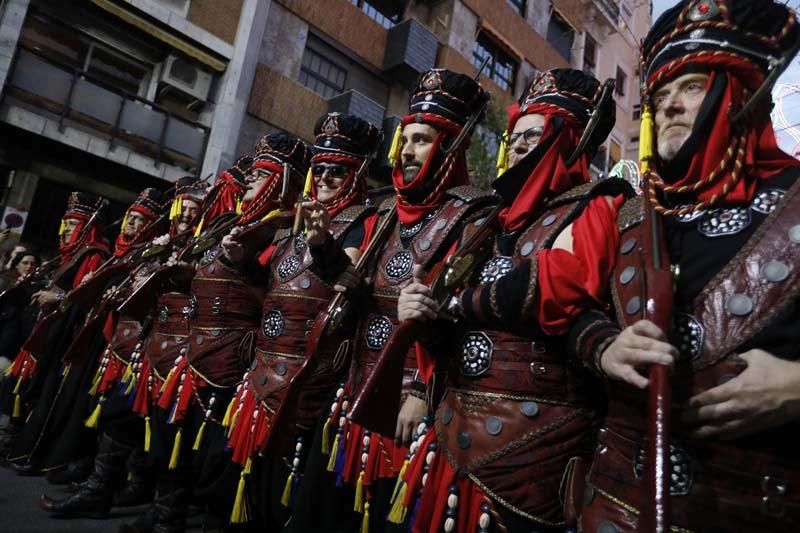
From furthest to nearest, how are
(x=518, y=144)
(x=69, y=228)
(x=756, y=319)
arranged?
(x=69, y=228) → (x=518, y=144) → (x=756, y=319)

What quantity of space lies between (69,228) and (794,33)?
22.7ft

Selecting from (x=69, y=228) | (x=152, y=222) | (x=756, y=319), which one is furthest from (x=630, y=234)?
(x=69, y=228)

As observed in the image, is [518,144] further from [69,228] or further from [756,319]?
[69,228]

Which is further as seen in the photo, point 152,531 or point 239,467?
point 152,531

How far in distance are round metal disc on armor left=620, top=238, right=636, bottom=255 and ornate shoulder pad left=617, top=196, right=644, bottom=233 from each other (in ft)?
0.20

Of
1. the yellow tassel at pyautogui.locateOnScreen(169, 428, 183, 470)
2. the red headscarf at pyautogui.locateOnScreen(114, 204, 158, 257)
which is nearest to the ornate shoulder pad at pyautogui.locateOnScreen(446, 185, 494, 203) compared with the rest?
the yellow tassel at pyautogui.locateOnScreen(169, 428, 183, 470)

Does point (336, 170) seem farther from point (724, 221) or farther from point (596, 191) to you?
point (724, 221)

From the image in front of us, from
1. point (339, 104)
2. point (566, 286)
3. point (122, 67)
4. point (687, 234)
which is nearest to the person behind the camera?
point (687, 234)

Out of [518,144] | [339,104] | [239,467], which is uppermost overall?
[339,104]

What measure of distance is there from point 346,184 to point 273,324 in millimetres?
993

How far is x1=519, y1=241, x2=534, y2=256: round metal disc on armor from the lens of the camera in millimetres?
1802

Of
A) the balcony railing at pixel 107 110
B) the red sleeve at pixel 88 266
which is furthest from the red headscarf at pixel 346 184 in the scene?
the balcony railing at pixel 107 110

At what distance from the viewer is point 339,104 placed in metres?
12.6

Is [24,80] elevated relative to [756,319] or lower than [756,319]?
elevated
